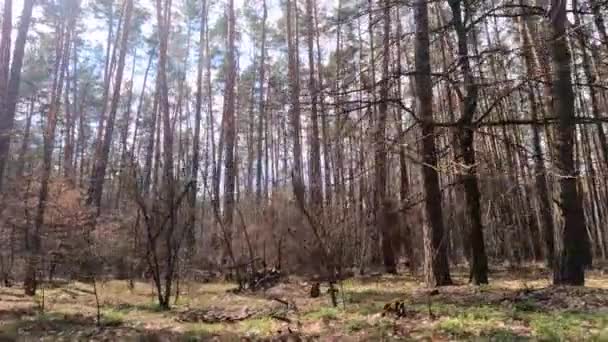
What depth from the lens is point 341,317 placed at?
6707 millimetres

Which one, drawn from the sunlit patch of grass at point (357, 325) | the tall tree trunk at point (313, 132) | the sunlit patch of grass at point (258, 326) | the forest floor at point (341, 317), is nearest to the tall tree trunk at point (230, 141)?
the tall tree trunk at point (313, 132)

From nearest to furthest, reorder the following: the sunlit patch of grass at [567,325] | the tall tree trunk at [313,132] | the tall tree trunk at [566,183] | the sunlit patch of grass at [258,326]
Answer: the sunlit patch of grass at [567,325], the sunlit patch of grass at [258,326], the tall tree trunk at [313,132], the tall tree trunk at [566,183]

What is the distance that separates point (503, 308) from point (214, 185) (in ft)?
60.4

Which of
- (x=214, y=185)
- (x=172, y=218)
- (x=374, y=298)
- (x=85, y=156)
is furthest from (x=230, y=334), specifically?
(x=85, y=156)

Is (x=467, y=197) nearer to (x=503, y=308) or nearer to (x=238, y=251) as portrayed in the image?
(x=503, y=308)

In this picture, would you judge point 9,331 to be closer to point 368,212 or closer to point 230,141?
point 368,212

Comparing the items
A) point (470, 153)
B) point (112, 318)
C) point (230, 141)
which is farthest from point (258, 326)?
point (230, 141)

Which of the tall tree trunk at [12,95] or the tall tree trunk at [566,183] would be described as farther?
the tall tree trunk at [12,95]

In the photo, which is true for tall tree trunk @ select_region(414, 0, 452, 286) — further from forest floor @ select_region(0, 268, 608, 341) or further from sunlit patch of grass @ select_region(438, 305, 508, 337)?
sunlit patch of grass @ select_region(438, 305, 508, 337)

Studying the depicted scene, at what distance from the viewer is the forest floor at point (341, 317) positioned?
5332mm

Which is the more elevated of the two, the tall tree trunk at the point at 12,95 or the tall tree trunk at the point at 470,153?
the tall tree trunk at the point at 12,95

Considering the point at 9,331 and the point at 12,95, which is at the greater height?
the point at 12,95

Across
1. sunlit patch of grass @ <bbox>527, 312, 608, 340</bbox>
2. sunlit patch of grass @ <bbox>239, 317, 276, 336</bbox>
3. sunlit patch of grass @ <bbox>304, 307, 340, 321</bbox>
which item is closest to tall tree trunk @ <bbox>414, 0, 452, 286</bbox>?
sunlit patch of grass @ <bbox>304, 307, 340, 321</bbox>

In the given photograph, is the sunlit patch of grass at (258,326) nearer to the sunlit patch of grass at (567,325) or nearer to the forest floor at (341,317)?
the forest floor at (341,317)
